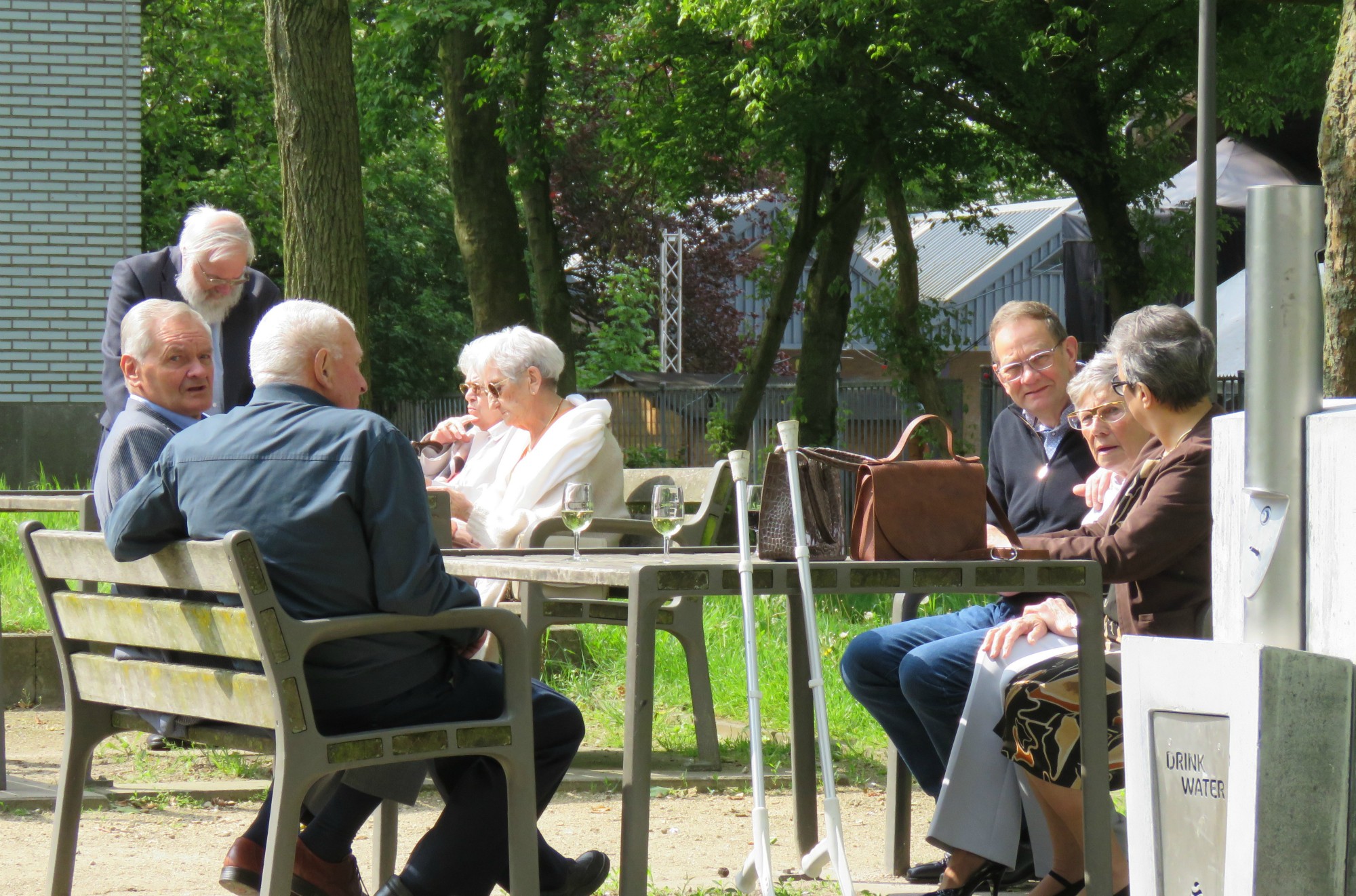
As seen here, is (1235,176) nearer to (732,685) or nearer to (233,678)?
(732,685)

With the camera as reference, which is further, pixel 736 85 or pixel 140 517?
pixel 736 85

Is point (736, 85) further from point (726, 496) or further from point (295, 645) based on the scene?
point (295, 645)

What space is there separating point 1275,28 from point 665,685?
12122mm

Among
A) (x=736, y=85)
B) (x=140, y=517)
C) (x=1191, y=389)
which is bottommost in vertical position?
(x=140, y=517)

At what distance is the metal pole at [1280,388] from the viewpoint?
2.49 metres

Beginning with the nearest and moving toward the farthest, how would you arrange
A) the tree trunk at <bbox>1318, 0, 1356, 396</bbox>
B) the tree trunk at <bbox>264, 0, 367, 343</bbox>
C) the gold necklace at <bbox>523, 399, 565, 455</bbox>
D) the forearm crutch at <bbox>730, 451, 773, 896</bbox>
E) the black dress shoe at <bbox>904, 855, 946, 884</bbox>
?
1. the forearm crutch at <bbox>730, 451, 773, 896</bbox>
2. the black dress shoe at <bbox>904, 855, 946, 884</bbox>
3. the gold necklace at <bbox>523, 399, 565, 455</bbox>
4. the tree trunk at <bbox>1318, 0, 1356, 396</bbox>
5. the tree trunk at <bbox>264, 0, 367, 343</bbox>

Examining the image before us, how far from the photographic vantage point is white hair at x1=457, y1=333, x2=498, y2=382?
6.22 metres

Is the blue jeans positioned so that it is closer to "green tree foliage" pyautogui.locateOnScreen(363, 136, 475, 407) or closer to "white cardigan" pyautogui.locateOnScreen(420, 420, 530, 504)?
"white cardigan" pyautogui.locateOnScreen(420, 420, 530, 504)

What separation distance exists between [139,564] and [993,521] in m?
2.27

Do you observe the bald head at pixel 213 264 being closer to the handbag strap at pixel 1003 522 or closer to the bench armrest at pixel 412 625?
the bench armrest at pixel 412 625

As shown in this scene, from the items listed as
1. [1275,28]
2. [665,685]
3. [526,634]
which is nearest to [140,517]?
[526,634]

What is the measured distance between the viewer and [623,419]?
24.2 m

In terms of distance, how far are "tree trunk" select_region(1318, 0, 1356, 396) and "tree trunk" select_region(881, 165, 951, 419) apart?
13019mm

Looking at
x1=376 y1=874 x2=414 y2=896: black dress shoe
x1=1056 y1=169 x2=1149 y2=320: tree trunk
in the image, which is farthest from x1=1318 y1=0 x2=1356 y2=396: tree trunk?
x1=1056 y1=169 x2=1149 y2=320: tree trunk
